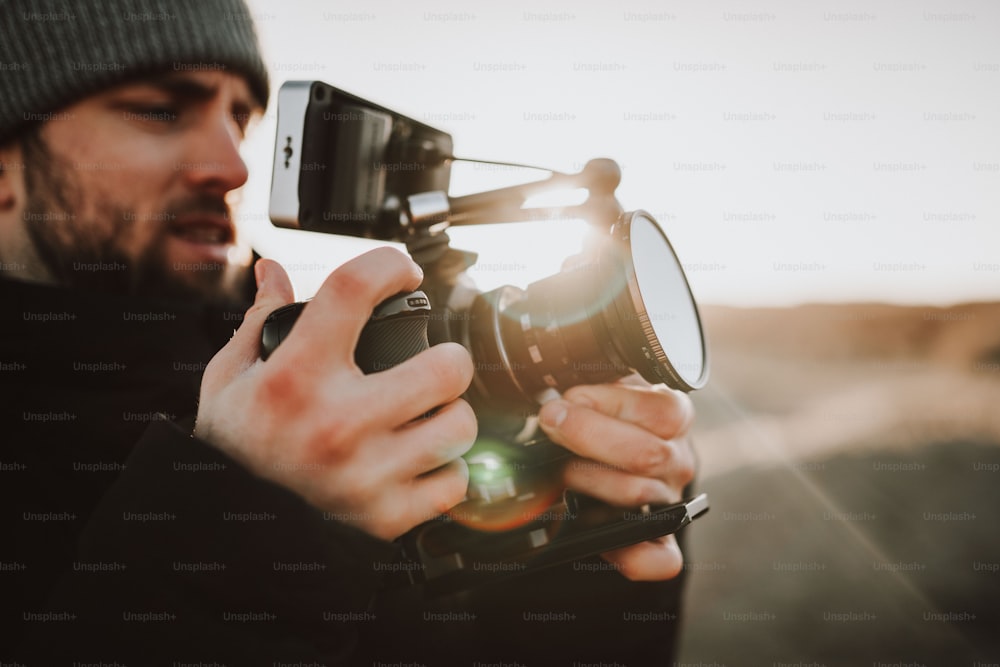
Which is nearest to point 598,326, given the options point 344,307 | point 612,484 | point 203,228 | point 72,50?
point 612,484

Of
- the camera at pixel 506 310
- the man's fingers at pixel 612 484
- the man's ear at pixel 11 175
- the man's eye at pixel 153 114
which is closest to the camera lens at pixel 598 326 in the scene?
the camera at pixel 506 310

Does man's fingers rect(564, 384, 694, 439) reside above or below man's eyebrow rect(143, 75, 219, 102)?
below

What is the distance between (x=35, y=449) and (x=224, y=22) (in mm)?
941

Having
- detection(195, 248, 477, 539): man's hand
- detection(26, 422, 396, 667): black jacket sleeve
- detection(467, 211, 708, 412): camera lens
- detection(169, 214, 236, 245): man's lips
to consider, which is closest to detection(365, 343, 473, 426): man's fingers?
detection(195, 248, 477, 539): man's hand

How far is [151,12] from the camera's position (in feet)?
3.50

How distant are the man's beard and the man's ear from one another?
20mm

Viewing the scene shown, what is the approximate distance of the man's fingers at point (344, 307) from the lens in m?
0.47

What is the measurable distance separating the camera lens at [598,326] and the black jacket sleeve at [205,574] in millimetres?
366

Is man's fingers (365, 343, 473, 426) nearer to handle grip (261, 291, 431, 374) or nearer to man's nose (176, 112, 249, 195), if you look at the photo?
handle grip (261, 291, 431, 374)

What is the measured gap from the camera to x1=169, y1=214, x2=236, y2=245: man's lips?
1.04 meters

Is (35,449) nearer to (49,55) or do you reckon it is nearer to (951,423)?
(49,55)

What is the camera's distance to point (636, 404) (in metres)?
0.82

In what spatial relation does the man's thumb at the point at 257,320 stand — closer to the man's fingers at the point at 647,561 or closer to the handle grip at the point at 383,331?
the handle grip at the point at 383,331

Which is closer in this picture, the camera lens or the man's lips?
the camera lens
